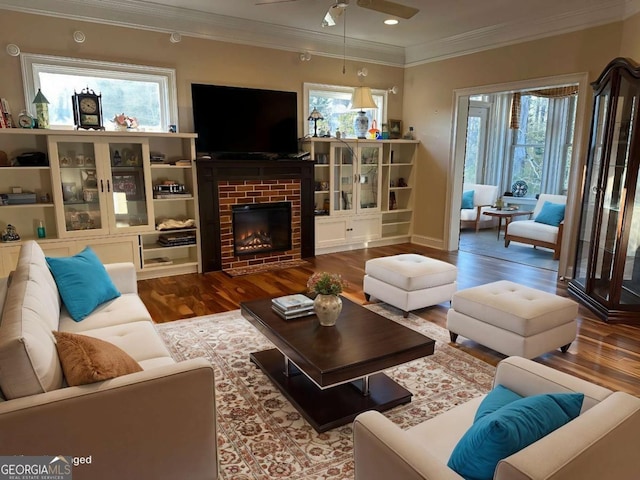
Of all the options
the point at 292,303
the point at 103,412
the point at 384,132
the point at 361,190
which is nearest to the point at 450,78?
the point at 384,132

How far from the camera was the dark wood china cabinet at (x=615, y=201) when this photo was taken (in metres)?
3.74

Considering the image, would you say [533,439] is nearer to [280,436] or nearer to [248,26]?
[280,436]

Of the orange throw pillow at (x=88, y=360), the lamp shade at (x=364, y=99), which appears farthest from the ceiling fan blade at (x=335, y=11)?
the orange throw pillow at (x=88, y=360)

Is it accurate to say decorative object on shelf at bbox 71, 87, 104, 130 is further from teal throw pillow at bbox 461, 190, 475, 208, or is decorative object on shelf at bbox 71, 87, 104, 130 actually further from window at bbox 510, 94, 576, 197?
window at bbox 510, 94, 576, 197

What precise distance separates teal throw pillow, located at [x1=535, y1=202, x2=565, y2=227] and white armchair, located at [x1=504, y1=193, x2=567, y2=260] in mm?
58

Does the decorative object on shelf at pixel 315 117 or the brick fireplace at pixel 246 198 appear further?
the decorative object on shelf at pixel 315 117

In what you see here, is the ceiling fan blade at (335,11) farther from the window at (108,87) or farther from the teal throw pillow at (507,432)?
the teal throw pillow at (507,432)

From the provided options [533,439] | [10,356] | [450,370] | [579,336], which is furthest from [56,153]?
[579,336]

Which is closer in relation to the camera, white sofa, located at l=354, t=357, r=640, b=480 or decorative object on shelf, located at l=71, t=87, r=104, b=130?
white sofa, located at l=354, t=357, r=640, b=480

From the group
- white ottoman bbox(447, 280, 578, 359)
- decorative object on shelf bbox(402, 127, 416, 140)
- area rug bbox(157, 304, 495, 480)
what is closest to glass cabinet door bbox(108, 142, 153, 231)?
area rug bbox(157, 304, 495, 480)

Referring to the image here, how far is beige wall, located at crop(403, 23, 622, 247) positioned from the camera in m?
4.61

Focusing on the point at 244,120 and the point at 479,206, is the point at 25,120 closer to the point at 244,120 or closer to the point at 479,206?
the point at 244,120

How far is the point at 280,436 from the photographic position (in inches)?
87.8

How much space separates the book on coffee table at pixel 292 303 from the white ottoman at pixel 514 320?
120 centimetres
